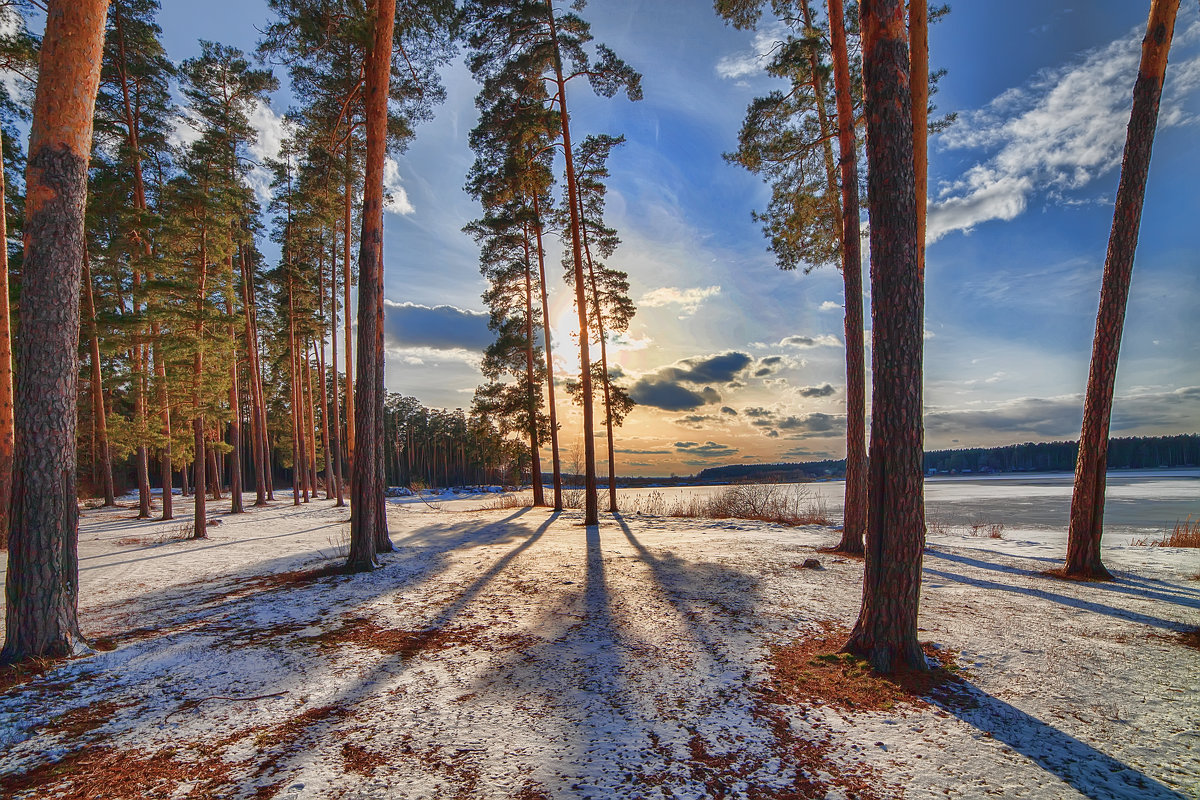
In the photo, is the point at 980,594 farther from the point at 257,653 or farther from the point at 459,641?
the point at 257,653

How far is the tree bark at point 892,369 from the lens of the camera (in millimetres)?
3330

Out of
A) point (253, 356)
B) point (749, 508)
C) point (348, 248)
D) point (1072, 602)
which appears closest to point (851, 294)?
point (1072, 602)

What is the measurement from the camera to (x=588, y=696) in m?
2.95

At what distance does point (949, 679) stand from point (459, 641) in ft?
11.8

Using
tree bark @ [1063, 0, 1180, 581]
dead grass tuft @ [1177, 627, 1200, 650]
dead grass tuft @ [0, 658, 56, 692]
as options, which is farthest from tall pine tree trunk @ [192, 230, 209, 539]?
tree bark @ [1063, 0, 1180, 581]

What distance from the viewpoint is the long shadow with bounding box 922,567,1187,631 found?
170 inches

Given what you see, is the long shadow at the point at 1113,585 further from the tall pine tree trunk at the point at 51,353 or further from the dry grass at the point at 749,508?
the tall pine tree trunk at the point at 51,353

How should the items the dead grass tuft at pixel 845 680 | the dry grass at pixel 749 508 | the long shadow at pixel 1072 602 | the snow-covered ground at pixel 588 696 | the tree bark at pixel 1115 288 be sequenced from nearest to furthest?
the snow-covered ground at pixel 588 696, the dead grass tuft at pixel 845 680, the long shadow at pixel 1072 602, the tree bark at pixel 1115 288, the dry grass at pixel 749 508

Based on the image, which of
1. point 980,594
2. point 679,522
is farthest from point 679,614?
point 679,522

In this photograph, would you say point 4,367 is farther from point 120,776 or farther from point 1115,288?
point 1115,288

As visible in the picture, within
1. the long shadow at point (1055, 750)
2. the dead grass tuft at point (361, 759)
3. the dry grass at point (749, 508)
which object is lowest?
the dry grass at point (749, 508)

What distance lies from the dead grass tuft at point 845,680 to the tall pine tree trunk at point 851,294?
4.61 meters

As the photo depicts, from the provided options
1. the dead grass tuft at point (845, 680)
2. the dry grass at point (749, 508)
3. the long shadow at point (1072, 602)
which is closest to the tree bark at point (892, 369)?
the dead grass tuft at point (845, 680)

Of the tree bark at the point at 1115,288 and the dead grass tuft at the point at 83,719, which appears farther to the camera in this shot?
the tree bark at the point at 1115,288
